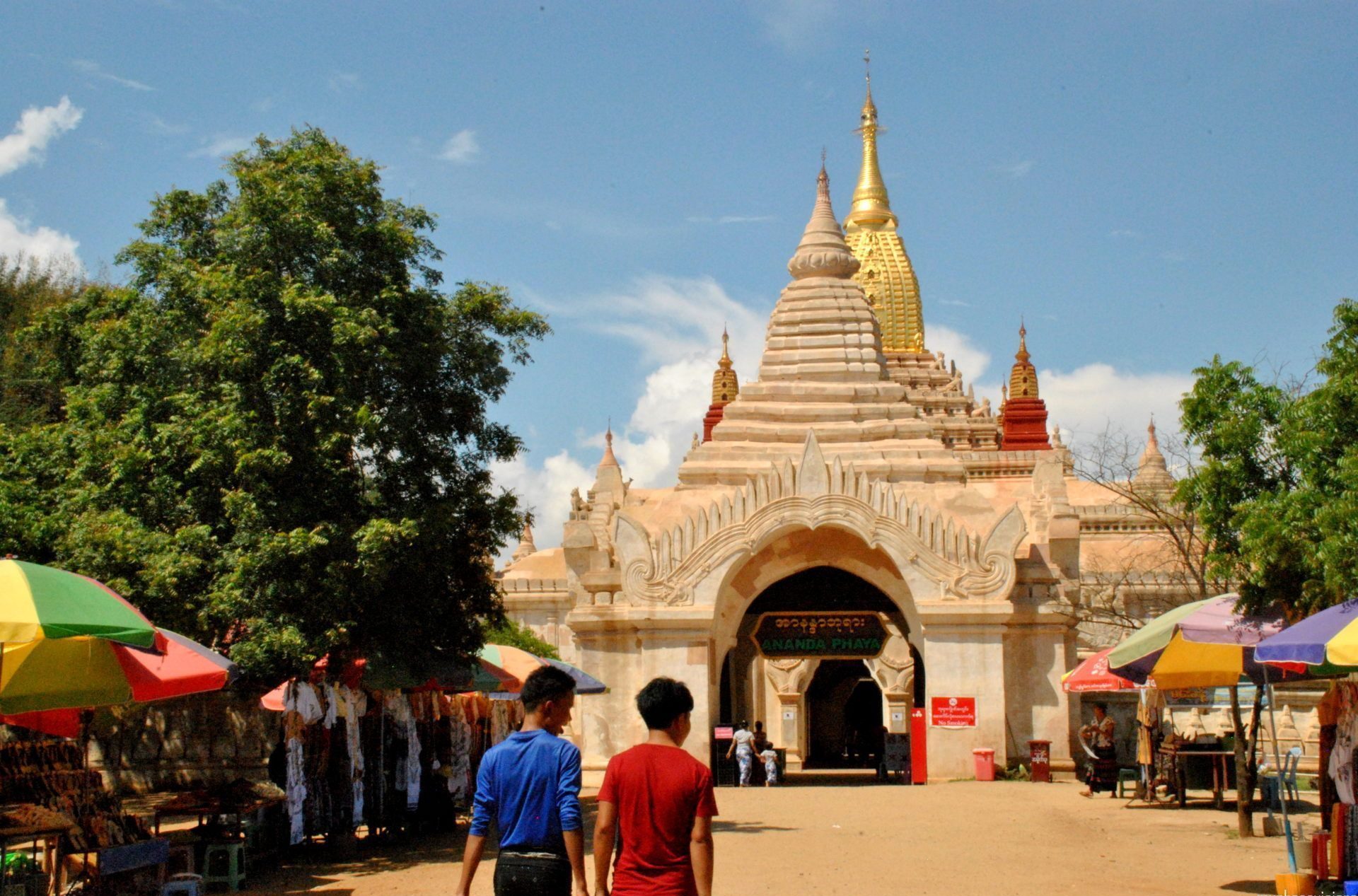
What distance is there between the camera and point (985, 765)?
80.3 feet

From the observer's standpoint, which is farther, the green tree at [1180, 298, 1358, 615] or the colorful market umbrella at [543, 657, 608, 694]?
the colorful market umbrella at [543, 657, 608, 694]

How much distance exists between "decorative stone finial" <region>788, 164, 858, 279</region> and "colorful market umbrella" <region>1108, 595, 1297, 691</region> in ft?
60.3

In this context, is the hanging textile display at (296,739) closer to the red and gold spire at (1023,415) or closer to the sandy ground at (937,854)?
the sandy ground at (937,854)

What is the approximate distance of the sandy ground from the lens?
43.7 feet

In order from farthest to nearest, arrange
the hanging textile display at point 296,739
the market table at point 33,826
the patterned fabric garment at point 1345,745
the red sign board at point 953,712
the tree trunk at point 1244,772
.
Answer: the red sign board at point 953,712 → the tree trunk at point 1244,772 → the hanging textile display at point 296,739 → the patterned fabric garment at point 1345,745 → the market table at point 33,826

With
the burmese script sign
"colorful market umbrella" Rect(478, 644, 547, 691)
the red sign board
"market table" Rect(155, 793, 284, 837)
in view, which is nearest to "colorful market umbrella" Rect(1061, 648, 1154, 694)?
the red sign board

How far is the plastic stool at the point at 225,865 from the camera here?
1332cm

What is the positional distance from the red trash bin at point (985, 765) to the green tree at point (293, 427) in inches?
389

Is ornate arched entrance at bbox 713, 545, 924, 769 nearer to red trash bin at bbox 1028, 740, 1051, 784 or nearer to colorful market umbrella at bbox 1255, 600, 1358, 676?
red trash bin at bbox 1028, 740, 1051, 784

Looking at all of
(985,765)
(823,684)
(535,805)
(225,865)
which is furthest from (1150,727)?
(823,684)

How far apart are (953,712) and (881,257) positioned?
3145 centimetres

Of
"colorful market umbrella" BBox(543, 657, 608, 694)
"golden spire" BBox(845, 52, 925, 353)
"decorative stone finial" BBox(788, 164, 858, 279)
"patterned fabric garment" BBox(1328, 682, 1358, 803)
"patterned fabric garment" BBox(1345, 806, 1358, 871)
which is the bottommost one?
"patterned fabric garment" BBox(1345, 806, 1358, 871)

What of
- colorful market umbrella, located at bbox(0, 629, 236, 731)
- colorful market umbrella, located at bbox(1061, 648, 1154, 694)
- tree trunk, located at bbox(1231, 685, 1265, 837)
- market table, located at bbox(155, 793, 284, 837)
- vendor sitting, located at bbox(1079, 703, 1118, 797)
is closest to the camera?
colorful market umbrella, located at bbox(0, 629, 236, 731)

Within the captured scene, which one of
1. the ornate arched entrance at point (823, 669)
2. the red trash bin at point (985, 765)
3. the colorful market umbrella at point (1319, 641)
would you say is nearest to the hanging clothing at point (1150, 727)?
the red trash bin at point (985, 765)
